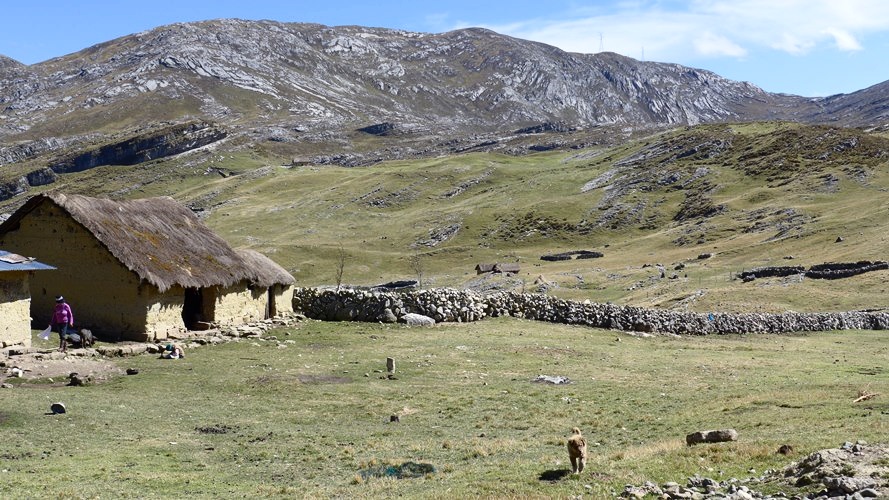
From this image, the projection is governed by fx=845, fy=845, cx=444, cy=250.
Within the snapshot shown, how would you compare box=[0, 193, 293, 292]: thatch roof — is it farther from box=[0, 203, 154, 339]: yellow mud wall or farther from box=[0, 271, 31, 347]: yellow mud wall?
box=[0, 271, 31, 347]: yellow mud wall

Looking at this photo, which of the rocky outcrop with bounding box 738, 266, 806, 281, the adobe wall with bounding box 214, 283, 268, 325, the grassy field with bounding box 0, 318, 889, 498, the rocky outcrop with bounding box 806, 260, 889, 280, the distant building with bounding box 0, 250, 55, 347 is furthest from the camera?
the rocky outcrop with bounding box 738, 266, 806, 281

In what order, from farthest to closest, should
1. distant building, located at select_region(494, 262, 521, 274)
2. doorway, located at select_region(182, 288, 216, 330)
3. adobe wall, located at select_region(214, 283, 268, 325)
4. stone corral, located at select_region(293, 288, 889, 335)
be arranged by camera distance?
distant building, located at select_region(494, 262, 521, 274)
stone corral, located at select_region(293, 288, 889, 335)
adobe wall, located at select_region(214, 283, 268, 325)
doorway, located at select_region(182, 288, 216, 330)

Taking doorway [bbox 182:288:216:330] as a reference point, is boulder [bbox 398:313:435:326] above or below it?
below

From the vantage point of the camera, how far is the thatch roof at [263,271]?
37.5 meters

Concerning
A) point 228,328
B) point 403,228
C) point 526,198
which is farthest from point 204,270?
point 526,198

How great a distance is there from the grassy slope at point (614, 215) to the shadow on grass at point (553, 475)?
37903 mm

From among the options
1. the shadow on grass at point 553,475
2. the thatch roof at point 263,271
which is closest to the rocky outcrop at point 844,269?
the thatch roof at point 263,271

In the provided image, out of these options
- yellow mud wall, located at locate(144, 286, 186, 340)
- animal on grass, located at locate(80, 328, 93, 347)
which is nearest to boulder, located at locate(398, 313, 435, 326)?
yellow mud wall, located at locate(144, 286, 186, 340)

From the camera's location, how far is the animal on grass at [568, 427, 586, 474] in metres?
13.7

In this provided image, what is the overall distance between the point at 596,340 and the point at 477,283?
122ft

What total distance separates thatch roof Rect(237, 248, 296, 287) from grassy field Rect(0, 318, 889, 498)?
4655 millimetres

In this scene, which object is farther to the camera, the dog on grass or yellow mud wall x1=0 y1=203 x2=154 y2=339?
yellow mud wall x1=0 y1=203 x2=154 y2=339

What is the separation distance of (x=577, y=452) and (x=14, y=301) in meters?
20.3

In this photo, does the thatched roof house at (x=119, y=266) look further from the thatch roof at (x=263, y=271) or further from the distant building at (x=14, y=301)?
the distant building at (x=14, y=301)
